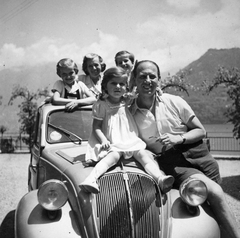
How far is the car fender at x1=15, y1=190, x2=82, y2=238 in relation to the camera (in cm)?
244

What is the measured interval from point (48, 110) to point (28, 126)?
1265cm

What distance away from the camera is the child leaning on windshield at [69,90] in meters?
4.27

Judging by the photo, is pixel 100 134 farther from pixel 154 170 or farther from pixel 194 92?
pixel 194 92

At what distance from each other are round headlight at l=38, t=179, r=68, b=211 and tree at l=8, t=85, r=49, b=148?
1416cm

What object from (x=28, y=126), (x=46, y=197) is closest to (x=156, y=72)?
(x=46, y=197)

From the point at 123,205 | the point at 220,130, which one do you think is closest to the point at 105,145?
the point at 123,205

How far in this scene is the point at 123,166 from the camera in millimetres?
2861

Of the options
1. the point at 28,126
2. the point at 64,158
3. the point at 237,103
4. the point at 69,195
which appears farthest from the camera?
the point at 28,126

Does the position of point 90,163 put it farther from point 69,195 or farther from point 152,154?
point 152,154

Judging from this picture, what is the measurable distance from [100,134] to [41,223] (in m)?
1.00

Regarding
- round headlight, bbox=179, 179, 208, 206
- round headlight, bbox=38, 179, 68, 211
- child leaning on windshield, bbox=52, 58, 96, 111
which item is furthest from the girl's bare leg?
child leaning on windshield, bbox=52, 58, 96, 111

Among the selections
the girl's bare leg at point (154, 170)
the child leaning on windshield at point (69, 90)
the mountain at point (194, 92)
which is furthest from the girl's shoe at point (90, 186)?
the mountain at point (194, 92)

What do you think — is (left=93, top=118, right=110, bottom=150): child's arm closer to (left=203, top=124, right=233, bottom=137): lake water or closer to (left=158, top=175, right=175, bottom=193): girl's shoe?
(left=158, top=175, right=175, bottom=193): girl's shoe

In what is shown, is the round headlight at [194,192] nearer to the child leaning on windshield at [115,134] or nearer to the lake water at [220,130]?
the child leaning on windshield at [115,134]
